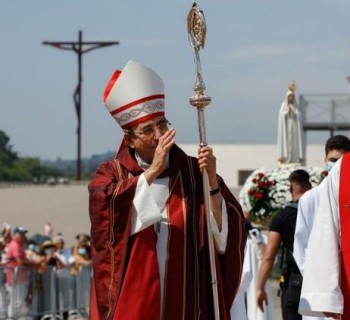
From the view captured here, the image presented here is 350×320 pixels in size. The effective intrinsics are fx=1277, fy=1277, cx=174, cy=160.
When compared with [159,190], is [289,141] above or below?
above

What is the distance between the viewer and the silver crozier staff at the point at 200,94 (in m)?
6.20

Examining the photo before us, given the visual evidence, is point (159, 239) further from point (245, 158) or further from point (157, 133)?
point (245, 158)

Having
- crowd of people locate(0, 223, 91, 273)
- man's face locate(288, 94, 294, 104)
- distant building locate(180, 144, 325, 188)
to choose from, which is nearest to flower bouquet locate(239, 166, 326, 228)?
crowd of people locate(0, 223, 91, 273)

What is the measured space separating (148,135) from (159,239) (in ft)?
1.75

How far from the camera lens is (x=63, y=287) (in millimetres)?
16547

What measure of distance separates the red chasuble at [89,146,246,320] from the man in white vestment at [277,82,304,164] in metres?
17.7

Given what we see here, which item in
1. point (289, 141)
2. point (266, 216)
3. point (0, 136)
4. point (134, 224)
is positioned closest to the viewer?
point (134, 224)

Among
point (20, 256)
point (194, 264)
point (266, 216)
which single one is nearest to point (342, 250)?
point (194, 264)

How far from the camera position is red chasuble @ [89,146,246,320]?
6.32 meters

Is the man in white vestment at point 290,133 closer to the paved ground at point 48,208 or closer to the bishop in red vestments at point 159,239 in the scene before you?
the paved ground at point 48,208

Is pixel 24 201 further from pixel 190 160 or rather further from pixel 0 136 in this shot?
pixel 0 136

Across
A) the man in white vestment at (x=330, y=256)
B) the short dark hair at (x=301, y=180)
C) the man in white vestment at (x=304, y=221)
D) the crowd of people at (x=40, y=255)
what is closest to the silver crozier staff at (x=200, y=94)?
the man in white vestment at (x=330, y=256)

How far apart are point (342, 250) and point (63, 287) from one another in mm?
10527

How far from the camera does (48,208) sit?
4547 cm
